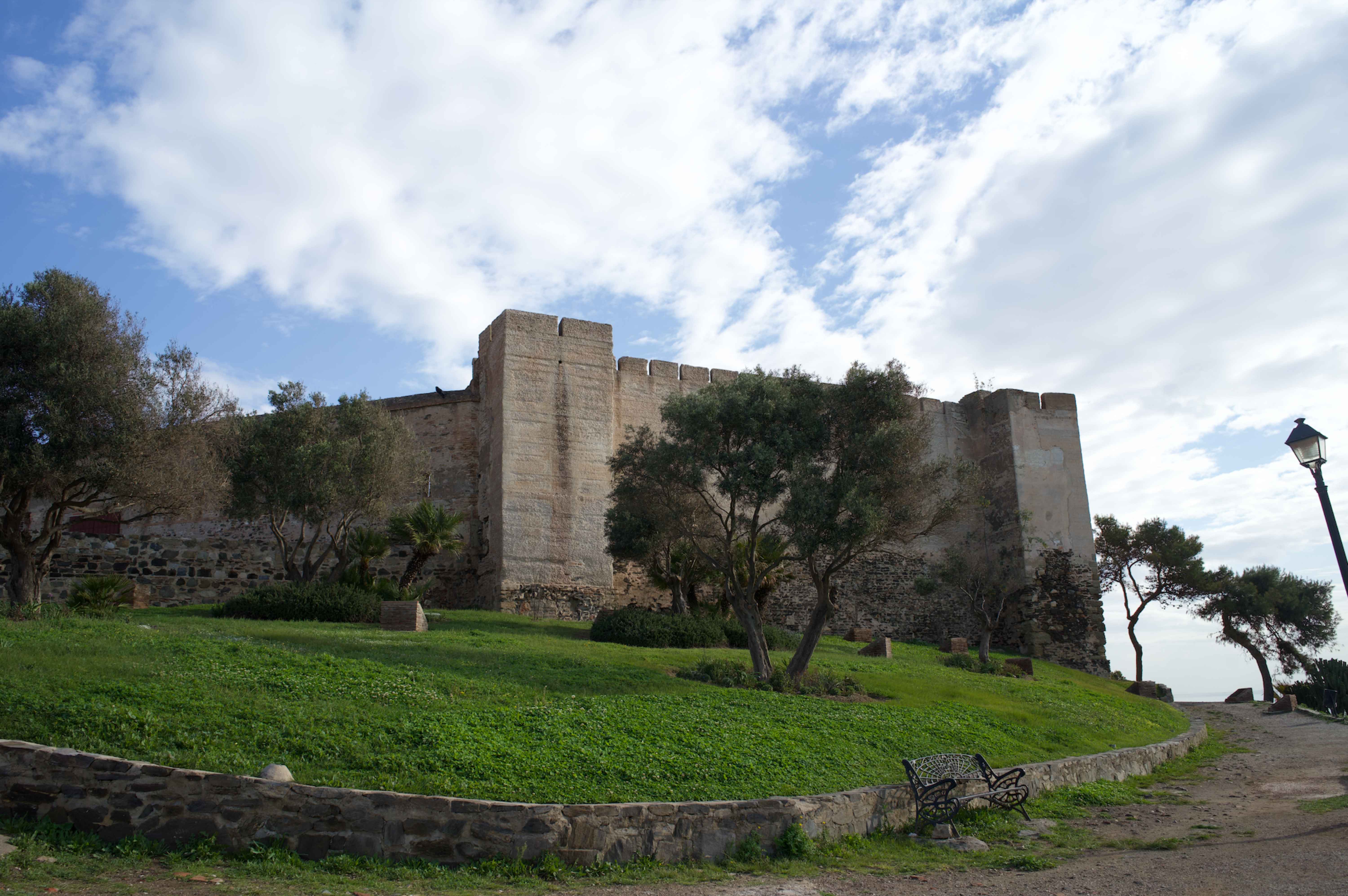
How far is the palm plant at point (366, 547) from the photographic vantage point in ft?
56.7

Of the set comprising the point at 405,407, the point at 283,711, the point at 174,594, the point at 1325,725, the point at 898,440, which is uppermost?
the point at 405,407

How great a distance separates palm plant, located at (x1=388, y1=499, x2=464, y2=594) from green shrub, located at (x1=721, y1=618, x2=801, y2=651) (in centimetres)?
555

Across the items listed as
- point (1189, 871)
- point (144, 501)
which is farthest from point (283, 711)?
point (1189, 871)

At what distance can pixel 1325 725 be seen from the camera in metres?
17.0

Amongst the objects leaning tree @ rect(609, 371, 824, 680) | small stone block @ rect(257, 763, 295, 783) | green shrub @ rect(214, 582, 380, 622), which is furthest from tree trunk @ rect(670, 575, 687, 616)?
small stone block @ rect(257, 763, 295, 783)

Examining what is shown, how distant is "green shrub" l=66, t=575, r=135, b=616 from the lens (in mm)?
12422

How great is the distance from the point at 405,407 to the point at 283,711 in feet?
48.2

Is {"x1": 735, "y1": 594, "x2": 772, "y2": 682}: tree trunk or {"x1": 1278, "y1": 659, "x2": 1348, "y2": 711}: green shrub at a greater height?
{"x1": 735, "y1": 594, "x2": 772, "y2": 682}: tree trunk

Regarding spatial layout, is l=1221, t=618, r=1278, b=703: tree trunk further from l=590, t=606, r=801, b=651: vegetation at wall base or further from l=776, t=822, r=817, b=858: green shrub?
l=776, t=822, r=817, b=858: green shrub

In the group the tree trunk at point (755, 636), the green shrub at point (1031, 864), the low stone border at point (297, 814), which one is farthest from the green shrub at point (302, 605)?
→ the green shrub at point (1031, 864)

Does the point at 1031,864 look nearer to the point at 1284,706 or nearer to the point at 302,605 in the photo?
the point at 302,605

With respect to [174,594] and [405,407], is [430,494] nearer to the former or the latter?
[405,407]

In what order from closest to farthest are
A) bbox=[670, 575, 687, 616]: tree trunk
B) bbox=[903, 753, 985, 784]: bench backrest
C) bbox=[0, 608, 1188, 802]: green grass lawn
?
1. bbox=[0, 608, 1188, 802]: green grass lawn
2. bbox=[903, 753, 985, 784]: bench backrest
3. bbox=[670, 575, 687, 616]: tree trunk

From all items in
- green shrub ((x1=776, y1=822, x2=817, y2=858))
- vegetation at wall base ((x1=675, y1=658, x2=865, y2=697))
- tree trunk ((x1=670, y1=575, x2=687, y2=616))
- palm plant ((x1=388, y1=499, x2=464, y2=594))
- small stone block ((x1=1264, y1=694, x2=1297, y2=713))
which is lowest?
small stone block ((x1=1264, y1=694, x2=1297, y2=713))
